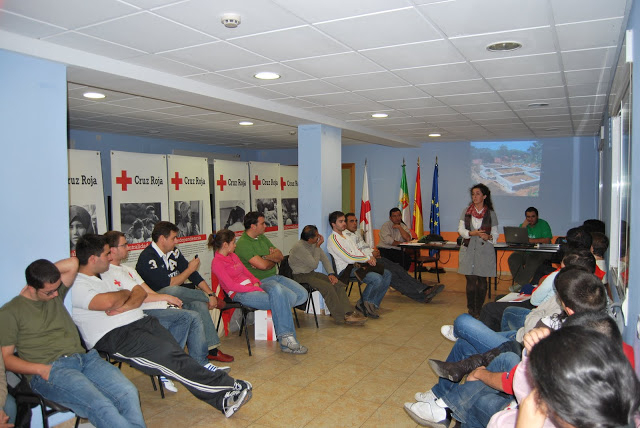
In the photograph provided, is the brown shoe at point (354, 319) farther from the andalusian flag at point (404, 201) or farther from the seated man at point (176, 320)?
the andalusian flag at point (404, 201)

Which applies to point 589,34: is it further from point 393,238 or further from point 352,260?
point 393,238

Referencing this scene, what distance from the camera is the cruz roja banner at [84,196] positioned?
5.45 m

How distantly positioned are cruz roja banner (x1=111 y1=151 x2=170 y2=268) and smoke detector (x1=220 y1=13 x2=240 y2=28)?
386cm

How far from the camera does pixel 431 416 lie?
9.69 feet

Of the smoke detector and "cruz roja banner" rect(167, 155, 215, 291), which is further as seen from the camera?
"cruz roja banner" rect(167, 155, 215, 291)

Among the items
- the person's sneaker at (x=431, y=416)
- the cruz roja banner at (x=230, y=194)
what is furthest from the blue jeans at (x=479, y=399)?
the cruz roja banner at (x=230, y=194)

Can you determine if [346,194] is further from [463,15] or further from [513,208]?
[463,15]

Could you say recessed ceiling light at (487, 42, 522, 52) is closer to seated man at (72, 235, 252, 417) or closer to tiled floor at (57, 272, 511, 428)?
tiled floor at (57, 272, 511, 428)

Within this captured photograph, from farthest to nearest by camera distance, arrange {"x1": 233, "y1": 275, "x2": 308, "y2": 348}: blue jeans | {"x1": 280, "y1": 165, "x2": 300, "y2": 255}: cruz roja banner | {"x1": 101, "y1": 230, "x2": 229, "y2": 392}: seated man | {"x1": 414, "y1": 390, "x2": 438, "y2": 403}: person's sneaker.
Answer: {"x1": 280, "y1": 165, "x2": 300, "y2": 255}: cruz roja banner
{"x1": 233, "y1": 275, "x2": 308, "y2": 348}: blue jeans
{"x1": 101, "y1": 230, "x2": 229, "y2": 392}: seated man
{"x1": 414, "y1": 390, "x2": 438, "y2": 403}: person's sneaker

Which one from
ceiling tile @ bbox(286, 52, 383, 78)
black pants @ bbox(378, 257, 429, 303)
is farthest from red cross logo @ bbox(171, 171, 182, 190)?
ceiling tile @ bbox(286, 52, 383, 78)

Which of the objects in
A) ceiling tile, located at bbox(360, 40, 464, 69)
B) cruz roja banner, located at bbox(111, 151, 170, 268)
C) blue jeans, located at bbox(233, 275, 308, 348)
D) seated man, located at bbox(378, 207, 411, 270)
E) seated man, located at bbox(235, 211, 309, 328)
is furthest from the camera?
seated man, located at bbox(378, 207, 411, 270)

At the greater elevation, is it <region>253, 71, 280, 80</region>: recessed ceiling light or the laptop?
<region>253, 71, 280, 80</region>: recessed ceiling light

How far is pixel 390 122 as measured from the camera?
678cm

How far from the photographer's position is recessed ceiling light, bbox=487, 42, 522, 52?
312cm
